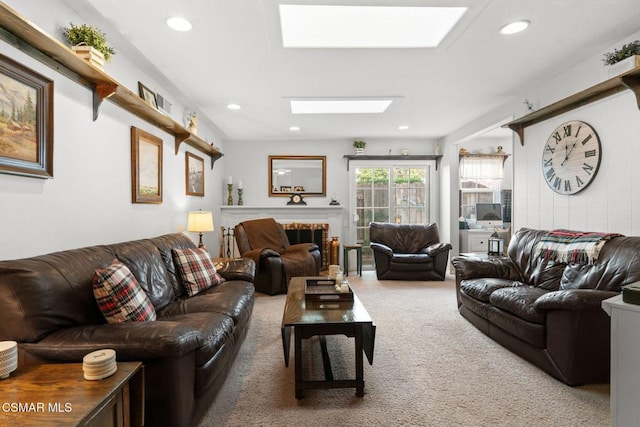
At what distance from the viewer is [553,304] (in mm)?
2211

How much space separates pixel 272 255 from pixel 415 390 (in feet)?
8.85

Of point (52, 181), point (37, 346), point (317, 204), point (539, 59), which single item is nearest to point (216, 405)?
point (37, 346)

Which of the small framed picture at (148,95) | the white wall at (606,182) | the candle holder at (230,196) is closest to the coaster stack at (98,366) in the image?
the small framed picture at (148,95)

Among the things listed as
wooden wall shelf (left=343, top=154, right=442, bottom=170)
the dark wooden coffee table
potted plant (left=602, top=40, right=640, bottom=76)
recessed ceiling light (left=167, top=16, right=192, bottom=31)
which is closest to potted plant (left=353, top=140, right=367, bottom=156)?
wooden wall shelf (left=343, top=154, right=442, bottom=170)

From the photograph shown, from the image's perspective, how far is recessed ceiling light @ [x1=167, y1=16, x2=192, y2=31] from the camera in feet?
7.43

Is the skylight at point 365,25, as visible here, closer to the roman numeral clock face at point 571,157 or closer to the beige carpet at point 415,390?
the roman numeral clock face at point 571,157

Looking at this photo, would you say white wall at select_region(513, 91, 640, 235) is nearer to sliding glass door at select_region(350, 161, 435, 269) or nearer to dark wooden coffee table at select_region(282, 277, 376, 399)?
dark wooden coffee table at select_region(282, 277, 376, 399)

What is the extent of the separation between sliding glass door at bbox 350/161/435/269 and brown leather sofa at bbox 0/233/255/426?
4563 millimetres

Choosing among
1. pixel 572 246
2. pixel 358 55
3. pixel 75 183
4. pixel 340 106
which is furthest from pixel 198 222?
pixel 572 246

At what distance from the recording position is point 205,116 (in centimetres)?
471

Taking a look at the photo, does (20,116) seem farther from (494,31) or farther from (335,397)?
(494,31)

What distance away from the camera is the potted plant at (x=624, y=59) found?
2.32 m

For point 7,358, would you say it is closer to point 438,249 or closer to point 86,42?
point 86,42

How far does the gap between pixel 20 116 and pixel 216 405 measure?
193 cm
